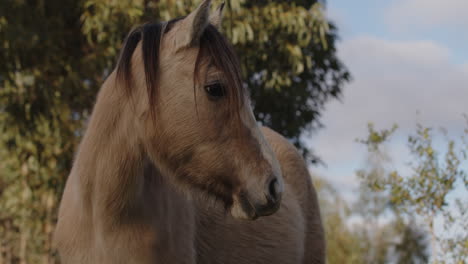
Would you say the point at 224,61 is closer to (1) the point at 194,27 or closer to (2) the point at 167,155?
(1) the point at 194,27

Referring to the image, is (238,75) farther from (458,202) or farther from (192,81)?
(458,202)

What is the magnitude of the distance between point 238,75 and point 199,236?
1.13 meters

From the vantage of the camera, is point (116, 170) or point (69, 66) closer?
point (116, 170)

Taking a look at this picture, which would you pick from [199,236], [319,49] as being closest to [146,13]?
[319,49]

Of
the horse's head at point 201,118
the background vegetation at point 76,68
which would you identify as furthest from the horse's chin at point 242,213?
the background vegetation at point 76,68

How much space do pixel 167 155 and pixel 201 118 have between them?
29 centimetres

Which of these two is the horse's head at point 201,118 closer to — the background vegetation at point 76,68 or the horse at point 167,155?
the horse at point 167,155

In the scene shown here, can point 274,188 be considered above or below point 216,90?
below

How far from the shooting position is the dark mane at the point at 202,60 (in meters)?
2.97

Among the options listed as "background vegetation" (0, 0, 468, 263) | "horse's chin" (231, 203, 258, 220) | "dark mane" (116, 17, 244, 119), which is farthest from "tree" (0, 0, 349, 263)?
"horse's chin" (231, 203, 258, 220)

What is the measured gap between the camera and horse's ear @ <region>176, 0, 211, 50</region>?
2.94 m

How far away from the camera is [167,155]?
3062 millimetres

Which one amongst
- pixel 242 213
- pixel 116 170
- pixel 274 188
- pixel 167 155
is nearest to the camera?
pixel 274 188

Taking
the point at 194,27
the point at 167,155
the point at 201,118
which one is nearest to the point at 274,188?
the point at 201,118
